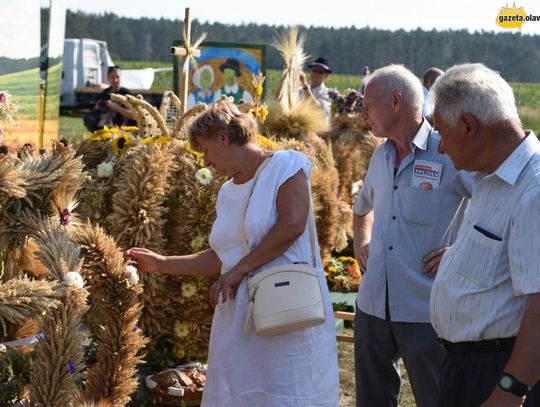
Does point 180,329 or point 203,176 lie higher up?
point 203,176

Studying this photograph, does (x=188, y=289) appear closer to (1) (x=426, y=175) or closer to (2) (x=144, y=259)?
(2) (x=144, y=259)

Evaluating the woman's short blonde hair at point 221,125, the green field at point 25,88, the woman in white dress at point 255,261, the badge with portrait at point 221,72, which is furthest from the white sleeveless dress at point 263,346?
the badge with portrait at point 221,72

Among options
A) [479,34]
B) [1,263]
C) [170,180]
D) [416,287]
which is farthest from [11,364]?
[479,34]

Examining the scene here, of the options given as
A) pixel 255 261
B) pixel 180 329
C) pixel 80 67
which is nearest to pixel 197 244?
pixel 180 329

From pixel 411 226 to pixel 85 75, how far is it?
29.6 m

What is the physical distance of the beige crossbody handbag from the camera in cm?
273

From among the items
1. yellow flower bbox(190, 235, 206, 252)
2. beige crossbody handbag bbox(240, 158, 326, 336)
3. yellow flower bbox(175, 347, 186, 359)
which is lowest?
yellow flower bbox(175, 347, 186, 359)

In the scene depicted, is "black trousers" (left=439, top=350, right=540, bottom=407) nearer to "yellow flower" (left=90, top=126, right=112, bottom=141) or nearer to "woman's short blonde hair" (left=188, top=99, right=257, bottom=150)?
"woman's short blonde hair" (left=188, top=99, right=257, bottom=150)

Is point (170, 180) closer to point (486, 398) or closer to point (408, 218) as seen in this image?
point (408, 218)

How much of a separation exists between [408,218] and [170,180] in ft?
4.72

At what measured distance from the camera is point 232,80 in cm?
1191

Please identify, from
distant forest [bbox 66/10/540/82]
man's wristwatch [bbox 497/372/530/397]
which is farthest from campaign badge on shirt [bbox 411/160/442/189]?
distant forest [bbox 66/10/540/82]

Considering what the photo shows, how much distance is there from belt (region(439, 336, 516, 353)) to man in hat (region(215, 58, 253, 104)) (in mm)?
9667

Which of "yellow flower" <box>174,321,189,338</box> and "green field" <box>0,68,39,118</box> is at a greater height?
"green field" <box>0,68,39,118</box>
